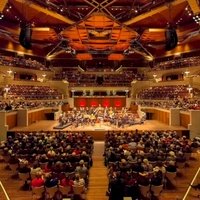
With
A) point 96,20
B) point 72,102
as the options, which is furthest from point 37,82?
point 96,20

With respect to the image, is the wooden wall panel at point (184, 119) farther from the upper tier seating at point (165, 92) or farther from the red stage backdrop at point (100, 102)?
the red stage backdrop at point (100, 102)

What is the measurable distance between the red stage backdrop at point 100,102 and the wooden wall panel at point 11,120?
19224 millimetres

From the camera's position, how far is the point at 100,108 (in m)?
36.2

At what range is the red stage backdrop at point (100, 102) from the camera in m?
46.5

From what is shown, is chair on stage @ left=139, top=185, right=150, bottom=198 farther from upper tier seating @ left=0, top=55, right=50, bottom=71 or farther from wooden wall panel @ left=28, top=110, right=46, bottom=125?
upper tier seating @ left=0, top=55, right=50, bottom=71

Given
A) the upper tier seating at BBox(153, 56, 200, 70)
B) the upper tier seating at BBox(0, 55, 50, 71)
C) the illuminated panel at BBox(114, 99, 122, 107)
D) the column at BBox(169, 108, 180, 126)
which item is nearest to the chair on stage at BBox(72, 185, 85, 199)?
the column at BBox(169, 108, 180, 126)

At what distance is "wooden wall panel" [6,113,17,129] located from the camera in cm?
2578

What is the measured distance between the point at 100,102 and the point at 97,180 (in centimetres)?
3390

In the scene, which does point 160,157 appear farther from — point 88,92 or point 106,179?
point 88,92

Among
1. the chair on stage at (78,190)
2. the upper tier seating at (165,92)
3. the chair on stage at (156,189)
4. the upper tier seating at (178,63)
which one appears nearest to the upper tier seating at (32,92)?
the upper tier seating at (165,92)

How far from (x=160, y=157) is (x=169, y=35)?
1080 centimetres

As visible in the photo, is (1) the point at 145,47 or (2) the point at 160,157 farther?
(1) the point at 145,47

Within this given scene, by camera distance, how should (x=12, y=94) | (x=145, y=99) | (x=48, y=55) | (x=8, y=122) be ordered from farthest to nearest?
(x=48, y=55), (x=145, y=99), (x=12, y=94), (x=8, y=122)

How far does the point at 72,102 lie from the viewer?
1823 inches
